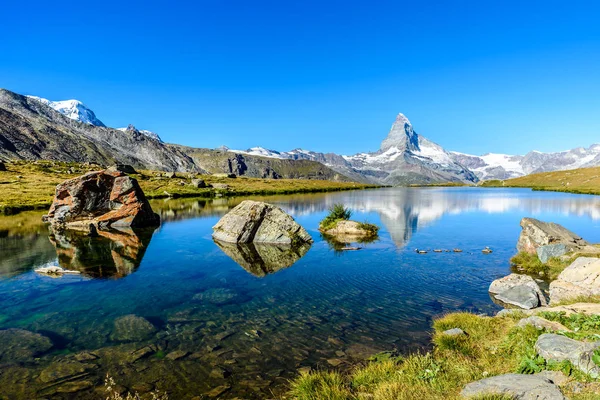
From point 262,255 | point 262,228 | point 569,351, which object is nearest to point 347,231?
point 262,228

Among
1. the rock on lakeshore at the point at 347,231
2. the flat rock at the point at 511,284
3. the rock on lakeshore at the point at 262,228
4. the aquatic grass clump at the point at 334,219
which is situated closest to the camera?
the flat rock at the point at 511,284

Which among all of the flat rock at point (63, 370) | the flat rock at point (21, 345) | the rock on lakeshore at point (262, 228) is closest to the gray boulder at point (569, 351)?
the flat rock at point (63, 370)

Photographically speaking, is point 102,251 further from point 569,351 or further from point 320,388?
point 569,351

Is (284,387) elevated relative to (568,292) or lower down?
lower down

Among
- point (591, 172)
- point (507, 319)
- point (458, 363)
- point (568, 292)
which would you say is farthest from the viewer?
point (591, 172)

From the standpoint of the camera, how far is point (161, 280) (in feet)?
78.2

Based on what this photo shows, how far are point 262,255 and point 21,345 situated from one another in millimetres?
19464

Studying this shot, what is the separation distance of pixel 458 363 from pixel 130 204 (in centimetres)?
5082

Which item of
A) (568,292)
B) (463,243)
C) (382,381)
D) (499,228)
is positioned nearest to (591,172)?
(499,228)

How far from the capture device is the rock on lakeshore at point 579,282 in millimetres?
16625

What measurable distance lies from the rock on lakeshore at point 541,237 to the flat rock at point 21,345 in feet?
109

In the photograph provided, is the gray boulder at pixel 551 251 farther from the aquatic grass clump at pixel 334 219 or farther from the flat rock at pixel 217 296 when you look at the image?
the aquatic grass clump at pixel 334 219

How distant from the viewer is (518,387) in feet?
26.3

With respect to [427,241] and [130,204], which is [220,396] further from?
[130,204]
